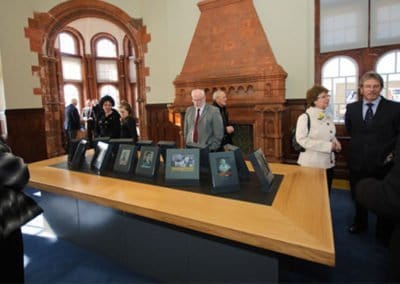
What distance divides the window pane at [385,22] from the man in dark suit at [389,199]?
371 centimetres

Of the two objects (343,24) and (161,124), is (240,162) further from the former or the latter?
(161,124)

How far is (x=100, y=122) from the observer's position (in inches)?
134

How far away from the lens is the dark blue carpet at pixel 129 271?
1834mm

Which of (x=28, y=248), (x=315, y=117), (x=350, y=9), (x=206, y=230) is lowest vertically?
(x=28, y=248)

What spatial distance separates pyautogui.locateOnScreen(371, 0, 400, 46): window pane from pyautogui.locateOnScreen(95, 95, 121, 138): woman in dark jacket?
148 inches

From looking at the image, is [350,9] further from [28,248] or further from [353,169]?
[28,248]

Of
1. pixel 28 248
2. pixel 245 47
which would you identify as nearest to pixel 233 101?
pixel 245 47

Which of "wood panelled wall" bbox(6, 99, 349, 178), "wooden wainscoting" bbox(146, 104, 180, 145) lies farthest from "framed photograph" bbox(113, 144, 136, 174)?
"wooden wainscoting" bbox(146, 104, 180, 145)

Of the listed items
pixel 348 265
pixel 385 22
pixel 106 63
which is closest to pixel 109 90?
pixel 106 63

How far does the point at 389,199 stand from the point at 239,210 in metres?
0.61

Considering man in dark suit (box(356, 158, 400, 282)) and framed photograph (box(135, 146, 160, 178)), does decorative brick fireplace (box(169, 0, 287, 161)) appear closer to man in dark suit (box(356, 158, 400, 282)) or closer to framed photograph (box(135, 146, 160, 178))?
framed photograph (box(135, 146, 160, 178))

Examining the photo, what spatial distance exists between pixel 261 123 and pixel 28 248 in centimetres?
346

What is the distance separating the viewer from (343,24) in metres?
4.12

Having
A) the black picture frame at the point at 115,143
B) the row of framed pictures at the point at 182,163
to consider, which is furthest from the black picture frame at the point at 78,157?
the black picture frame at the point at 115,143
